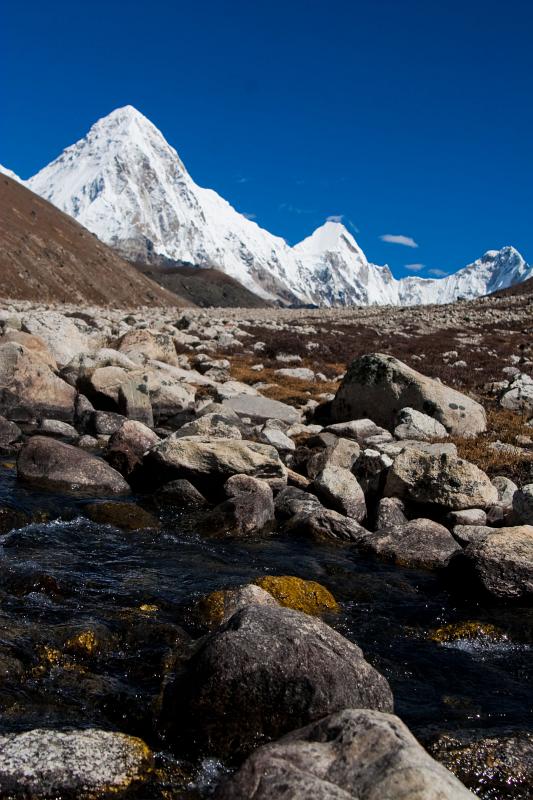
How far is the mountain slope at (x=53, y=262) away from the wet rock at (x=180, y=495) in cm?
8465

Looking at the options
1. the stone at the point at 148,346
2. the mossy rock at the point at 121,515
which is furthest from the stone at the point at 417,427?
the stone at the point at 148,346

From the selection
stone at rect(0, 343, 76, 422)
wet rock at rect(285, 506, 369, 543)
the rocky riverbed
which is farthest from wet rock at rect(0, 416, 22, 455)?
wet rock at rect(285, 506, 369, 543)

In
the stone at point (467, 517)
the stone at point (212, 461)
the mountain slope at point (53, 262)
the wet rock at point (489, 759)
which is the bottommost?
the wet rock at point (489, 759)

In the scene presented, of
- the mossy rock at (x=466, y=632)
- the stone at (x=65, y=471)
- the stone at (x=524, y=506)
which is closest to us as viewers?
the mossy rock at (x=466, y=632)

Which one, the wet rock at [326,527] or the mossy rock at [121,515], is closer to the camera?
the mossy rock at [121,515]

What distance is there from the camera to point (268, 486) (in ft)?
47.2

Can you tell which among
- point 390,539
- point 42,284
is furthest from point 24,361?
point 42,284

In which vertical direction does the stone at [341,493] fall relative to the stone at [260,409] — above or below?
below

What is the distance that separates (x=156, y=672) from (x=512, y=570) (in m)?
6.32

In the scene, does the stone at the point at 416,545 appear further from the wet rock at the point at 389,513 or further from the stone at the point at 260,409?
the stone at the point at 260,409

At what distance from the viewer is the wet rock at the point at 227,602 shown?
8539 mm

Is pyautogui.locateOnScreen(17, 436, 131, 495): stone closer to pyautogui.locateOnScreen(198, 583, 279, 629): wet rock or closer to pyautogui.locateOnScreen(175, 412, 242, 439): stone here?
pyautogui.locateOnScreen(175, 412, 242, 439): stone

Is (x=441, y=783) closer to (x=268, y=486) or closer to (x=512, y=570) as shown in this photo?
(x=512, y=570)

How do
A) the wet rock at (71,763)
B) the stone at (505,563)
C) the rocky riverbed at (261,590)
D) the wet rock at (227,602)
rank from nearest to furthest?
1. the wet rock at (71,763)
2. the rocky riverbed at (261,590)
3. the wet rock at (227,602)
4. the stone at (505,563)
